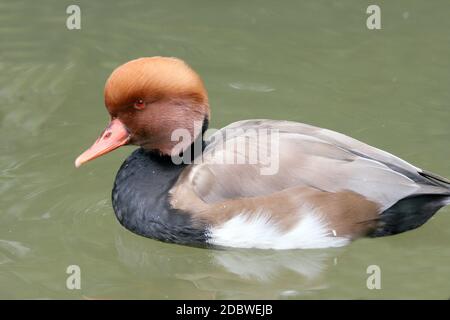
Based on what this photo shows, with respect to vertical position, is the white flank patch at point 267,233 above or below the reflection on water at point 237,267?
above

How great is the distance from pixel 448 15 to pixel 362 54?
1074mm

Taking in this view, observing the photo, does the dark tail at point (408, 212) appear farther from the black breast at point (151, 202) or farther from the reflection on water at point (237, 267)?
the black breast at point (151, 202)

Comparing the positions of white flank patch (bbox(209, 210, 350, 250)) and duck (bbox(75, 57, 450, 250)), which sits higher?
duck (bbox(75, 57, 450, 250))

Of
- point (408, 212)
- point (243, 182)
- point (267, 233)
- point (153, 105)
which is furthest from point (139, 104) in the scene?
point (408, 212)

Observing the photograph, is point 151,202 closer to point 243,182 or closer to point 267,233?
point 243,182

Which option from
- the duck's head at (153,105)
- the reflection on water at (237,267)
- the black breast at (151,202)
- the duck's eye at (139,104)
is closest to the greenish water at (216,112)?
the reflection on water at (237,267)

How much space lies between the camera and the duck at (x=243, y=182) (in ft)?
18.9

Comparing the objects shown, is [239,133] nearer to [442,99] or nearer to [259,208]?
[259,208]

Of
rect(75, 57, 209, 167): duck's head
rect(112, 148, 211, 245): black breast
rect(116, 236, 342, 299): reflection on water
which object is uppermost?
rect(75, 57, 209, 167): duck's head

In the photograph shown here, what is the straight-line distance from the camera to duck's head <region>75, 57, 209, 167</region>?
5770mm

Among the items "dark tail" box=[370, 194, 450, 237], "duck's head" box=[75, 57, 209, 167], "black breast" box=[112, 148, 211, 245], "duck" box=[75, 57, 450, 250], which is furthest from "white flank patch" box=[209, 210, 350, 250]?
"duck's head" box=[75, 57, 209, 167]

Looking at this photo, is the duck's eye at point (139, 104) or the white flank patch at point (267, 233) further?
the duck's eye at point (139, 104)

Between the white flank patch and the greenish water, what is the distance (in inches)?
3.7

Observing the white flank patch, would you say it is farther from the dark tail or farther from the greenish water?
the dark tail
